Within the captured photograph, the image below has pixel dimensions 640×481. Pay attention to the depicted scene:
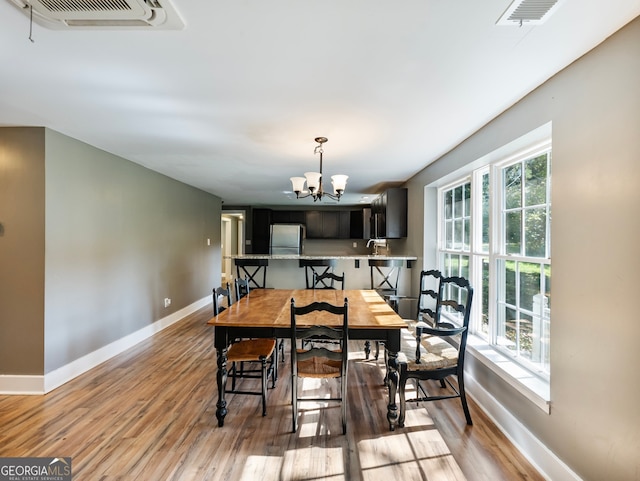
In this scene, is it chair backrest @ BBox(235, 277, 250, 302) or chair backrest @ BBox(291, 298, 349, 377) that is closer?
chair backrest @ BBox(291, 298, 349, 377)

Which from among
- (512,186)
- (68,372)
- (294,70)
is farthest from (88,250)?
(512,186)

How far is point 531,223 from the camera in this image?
215 cm

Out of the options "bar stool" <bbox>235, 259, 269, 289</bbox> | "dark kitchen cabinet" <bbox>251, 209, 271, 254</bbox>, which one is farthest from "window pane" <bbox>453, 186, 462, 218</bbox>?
"dark kitchen cabinet" <bbox>251, 209, 271, 254</bbox>

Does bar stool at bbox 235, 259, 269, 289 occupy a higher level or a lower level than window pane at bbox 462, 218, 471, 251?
lower

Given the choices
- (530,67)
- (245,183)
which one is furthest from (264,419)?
(245,183)

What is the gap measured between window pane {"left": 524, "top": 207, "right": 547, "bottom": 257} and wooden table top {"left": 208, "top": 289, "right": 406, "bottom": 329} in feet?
3.35

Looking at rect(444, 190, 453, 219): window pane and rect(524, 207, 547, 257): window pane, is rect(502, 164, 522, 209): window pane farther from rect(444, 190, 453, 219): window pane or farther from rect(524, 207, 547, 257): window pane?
rect(444, 190, 453, 219): window pane

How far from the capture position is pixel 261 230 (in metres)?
7.80

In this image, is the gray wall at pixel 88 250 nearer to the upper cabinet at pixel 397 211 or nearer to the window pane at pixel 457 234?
the upper cabinet at pixel 397 211

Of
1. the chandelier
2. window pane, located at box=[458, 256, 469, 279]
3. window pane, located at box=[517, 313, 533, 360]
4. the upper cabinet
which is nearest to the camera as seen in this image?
window pane, located at box=[517, 313, 533, 360]

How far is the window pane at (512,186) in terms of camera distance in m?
2.31

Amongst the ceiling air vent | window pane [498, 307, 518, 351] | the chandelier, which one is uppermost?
the ceiling air vent

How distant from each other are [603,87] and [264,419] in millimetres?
2819

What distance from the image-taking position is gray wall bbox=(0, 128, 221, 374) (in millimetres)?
2682
